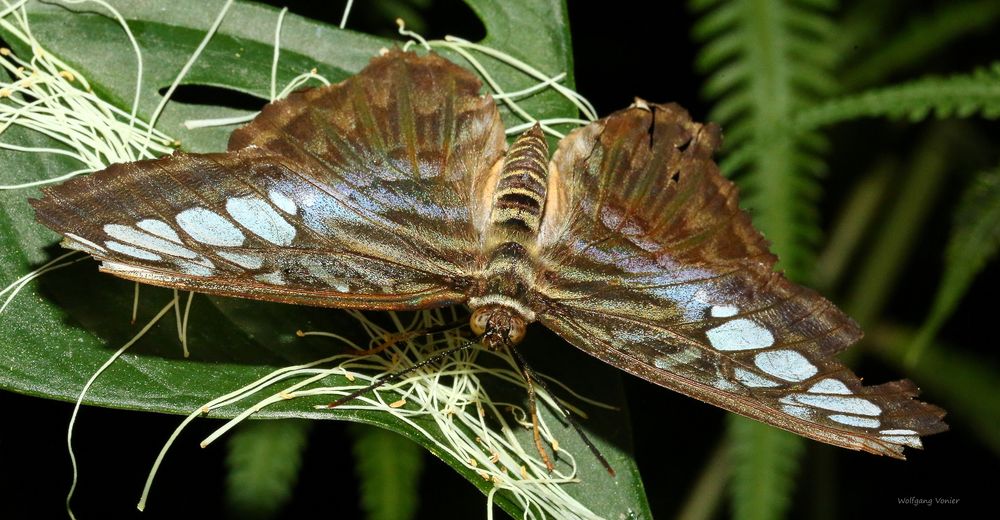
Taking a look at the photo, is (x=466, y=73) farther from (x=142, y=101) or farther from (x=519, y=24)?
(x=142, y=101)

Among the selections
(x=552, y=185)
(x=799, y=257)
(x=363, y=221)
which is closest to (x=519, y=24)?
(x=552, y=185)

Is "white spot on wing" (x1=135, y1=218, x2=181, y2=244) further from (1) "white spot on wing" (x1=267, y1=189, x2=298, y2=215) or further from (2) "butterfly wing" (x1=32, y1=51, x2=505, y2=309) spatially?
(1) "white spot on wing" (x1=267, y1=189, x2=298, y2=215)

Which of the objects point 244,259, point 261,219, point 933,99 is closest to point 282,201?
point 261,219

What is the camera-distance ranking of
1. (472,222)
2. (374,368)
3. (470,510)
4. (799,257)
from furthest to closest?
(470,510)
(799,257)
(472,222)
(374,368)

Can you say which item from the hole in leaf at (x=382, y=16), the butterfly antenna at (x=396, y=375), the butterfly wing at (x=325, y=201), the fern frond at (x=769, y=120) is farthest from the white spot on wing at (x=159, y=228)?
the fern frond at (x=769, y=120)

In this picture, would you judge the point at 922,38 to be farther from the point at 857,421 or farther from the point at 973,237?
the point at 857,421

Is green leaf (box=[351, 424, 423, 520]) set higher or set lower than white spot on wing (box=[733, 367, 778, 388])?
lower

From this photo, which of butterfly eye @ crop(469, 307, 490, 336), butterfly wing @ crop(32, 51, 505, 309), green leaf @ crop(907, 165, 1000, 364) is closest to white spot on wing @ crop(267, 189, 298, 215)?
butterfly wing @ crop(32, 51, 505, 309)
